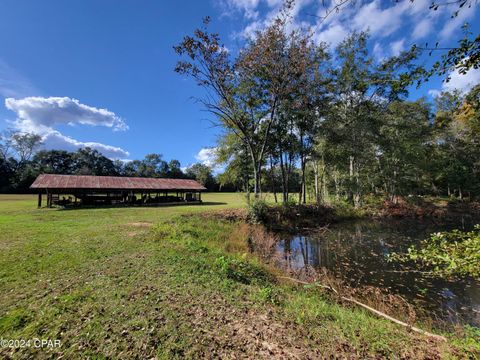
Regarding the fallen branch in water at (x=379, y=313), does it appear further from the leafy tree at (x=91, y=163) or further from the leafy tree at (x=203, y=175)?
the leafy tree at (x=91, y=163)

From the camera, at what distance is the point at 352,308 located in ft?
16.6

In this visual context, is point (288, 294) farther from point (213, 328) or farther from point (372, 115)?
point (372, 115)

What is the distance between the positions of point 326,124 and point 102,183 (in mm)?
23524

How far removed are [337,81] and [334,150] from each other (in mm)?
6079

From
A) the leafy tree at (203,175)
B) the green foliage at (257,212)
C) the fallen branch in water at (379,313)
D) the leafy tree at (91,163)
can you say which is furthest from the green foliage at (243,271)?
the leafy tree at (91,163)

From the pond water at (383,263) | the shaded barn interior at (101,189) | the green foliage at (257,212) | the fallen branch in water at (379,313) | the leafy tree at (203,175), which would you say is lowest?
the pond water at (383,263)

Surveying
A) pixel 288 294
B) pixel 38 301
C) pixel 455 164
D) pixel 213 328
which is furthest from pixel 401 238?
pixel 455 164

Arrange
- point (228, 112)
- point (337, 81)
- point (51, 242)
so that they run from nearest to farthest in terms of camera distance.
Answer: point (51, 242) < point (228, 112) < point (337, 81)

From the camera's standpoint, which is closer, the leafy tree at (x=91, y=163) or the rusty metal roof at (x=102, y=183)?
the rusty metal roof at (x=102, y=183)

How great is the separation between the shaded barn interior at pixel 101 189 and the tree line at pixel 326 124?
814 cm

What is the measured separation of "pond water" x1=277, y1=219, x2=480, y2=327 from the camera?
5.63 metres

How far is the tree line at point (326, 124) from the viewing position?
13141 millimetres

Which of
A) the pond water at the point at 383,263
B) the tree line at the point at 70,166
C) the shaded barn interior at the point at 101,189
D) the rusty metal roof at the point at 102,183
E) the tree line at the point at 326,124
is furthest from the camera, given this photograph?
the tree line at the point at 70,166

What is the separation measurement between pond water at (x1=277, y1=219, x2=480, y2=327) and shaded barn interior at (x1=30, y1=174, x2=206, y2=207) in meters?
18.9
